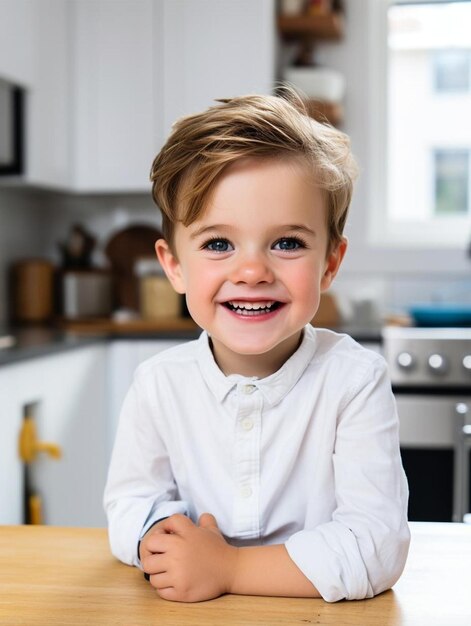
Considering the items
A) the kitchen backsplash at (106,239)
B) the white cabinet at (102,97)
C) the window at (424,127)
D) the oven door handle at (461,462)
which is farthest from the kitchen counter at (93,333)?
the window at (424,127)

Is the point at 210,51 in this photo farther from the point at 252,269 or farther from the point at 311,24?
the point at 252,269

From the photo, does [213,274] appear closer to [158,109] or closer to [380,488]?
[380,488]

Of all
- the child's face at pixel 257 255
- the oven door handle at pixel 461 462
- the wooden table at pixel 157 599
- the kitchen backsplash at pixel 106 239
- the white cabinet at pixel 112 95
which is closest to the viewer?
the wooden table at pixel 157 599

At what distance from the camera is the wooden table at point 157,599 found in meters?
0.72

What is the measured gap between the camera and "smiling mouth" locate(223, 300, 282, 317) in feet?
2.79

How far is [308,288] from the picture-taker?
0.85 m

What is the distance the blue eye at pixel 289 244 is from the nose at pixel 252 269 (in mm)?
22

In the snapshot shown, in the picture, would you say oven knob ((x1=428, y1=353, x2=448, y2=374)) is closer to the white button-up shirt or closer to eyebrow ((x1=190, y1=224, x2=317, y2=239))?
the white button-up shirt

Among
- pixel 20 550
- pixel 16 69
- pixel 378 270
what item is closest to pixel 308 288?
pixel 20 550

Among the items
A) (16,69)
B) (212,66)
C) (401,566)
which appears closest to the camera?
(401,566)

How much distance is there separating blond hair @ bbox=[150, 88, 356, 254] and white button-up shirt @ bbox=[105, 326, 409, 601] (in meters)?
0.15

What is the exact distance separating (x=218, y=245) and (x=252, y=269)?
0.05 m

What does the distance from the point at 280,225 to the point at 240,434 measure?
22 centimetres

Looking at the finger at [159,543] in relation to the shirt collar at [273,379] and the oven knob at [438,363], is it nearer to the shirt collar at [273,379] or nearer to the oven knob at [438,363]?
the shirt collar at [273,379]
